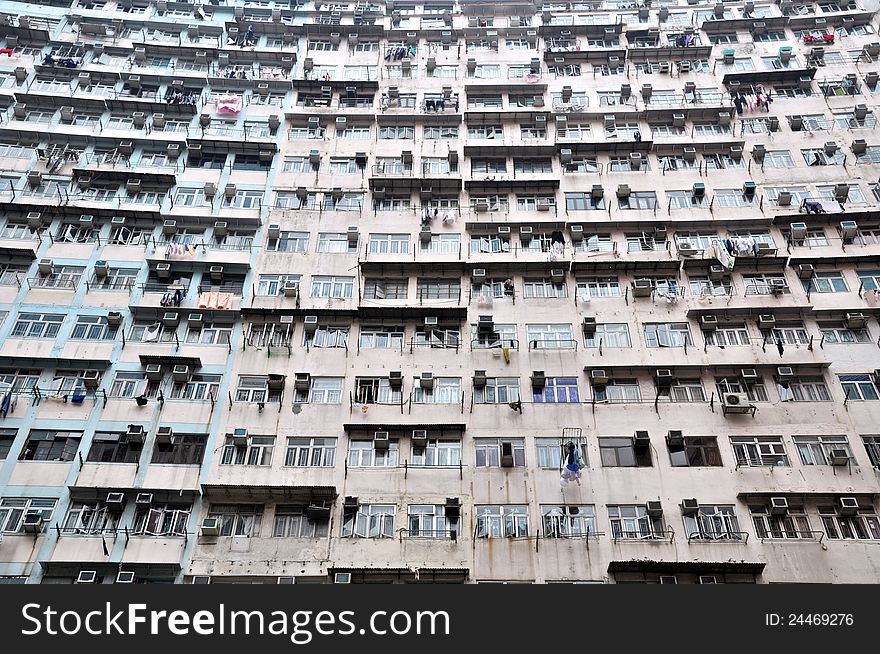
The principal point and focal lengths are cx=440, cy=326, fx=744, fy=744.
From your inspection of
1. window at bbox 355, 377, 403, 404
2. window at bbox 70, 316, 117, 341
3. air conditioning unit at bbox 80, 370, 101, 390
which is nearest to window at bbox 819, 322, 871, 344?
window at bbox 355, 377, 403, 404

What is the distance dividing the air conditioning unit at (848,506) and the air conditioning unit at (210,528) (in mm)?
19998

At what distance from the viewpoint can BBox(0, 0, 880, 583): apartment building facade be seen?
2395 centimetres

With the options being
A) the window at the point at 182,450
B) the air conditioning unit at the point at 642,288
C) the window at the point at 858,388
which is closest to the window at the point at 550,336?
the air conditioning unit at the point at 642,288

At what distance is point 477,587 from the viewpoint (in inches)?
703

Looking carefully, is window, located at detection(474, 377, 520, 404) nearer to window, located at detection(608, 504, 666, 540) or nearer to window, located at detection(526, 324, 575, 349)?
window, located at detection(526, 324, 575, 349)

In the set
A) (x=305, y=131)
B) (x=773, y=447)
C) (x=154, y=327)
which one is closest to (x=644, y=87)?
(x=305, y=131)

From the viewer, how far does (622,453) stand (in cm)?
2531

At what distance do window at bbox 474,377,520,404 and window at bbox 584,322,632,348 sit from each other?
10.8 ft

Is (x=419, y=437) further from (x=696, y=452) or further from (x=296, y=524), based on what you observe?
(x=696, y=452)

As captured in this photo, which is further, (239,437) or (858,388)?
(858,388)

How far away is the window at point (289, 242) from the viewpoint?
99.9 ft

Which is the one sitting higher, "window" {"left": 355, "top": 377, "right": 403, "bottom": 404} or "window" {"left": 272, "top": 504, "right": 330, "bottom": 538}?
"window" {"left": 355, "top": 377, "right": 403, "bottom": 404}

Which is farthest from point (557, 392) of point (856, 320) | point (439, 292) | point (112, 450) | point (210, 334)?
point (112, 450)

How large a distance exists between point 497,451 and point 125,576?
12422mm
